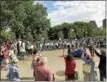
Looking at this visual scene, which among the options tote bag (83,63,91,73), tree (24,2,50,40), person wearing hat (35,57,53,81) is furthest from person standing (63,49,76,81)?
tree (24,2,50,40)

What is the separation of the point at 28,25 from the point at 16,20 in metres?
5.47

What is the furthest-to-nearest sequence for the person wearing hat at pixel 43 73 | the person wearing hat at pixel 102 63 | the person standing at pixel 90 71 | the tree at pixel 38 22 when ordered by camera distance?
the tree at pixel 38 22, the person standing at pixel 90 71, the person wearing hat at pixel 102 63, the person wearing hat at pixel 43 73

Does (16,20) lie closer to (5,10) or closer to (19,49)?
(5,10)

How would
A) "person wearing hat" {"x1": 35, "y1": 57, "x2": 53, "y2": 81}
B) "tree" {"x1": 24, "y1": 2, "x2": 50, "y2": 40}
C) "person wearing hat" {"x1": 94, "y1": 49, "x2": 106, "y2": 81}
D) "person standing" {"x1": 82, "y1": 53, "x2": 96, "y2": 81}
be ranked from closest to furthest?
"person wearing hat" {"x1": 35, "y1": 57, "x2": 53, "y2": 81} → "person wearing hat" {"x1": 94, "y1": 49, "x2": 106, "y2": 81} → "person standing" {"x1": 82, "y1": 53, "x2": 96, "y2": 81} → "tree" {"x1": 24, "y1": 2, "x2": 50, "y2": 40}

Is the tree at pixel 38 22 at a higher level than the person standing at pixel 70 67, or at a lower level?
higher

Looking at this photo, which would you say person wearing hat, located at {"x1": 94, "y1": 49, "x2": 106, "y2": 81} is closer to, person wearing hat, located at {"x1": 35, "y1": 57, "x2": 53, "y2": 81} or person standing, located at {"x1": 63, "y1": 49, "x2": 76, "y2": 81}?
person standing, located at {"x1": 63, "y1": 49, "x2": 76, "y2": 81}

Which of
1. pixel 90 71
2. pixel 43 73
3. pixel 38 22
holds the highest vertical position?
pixel 38 22

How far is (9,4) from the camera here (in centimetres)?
1310

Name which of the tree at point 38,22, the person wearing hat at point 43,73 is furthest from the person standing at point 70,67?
the tree at point 38,22

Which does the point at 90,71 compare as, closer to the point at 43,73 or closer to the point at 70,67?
the point at 70,67

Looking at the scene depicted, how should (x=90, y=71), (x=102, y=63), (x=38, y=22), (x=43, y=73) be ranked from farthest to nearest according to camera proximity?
(x=38, y=22), (x=90, y=71), (x=102, y=63), (x=43, y=73)

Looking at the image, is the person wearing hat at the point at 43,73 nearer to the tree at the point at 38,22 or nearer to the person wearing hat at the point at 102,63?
the person wearing hat at the point at 102,63

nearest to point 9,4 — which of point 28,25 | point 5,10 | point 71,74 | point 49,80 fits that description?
point 5,10

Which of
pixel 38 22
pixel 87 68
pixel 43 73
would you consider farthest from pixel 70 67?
pixel 38 22
